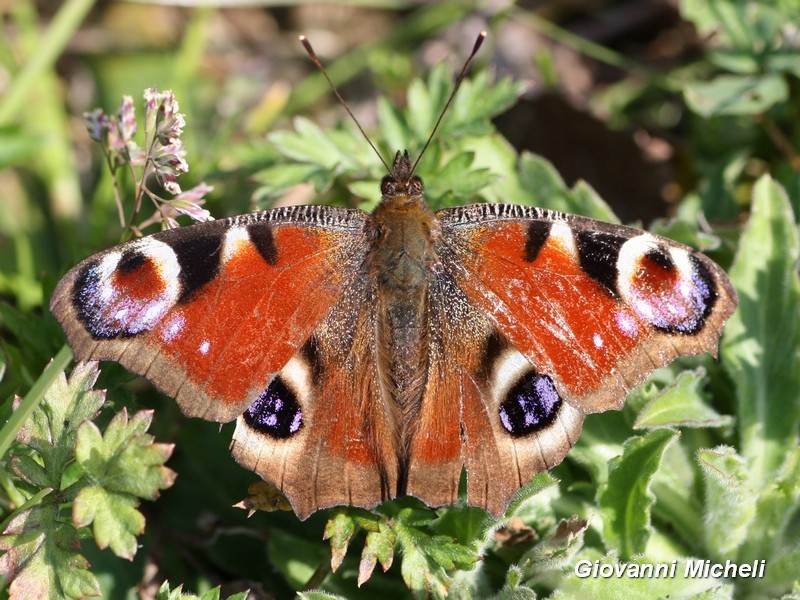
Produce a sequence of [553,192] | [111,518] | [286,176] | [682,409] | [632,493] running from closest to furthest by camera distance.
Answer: [111,518] < [632,493] < [682,409] < [286,176] < [553,192]

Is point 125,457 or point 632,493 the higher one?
point 125,457

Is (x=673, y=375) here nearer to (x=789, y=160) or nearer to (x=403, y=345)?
(x=403, y=345)

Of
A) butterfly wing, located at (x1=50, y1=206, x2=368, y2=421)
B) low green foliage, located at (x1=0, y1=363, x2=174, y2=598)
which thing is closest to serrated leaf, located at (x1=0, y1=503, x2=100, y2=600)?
low green foliage, located at (x1=0, y1=363, x2=174, y2=598)

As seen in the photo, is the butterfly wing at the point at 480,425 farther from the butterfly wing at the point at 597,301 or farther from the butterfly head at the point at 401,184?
the butterfly head at the point at 401,184

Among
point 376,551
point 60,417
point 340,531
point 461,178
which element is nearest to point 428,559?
point 376,551

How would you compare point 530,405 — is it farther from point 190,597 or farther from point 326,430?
point 190,597

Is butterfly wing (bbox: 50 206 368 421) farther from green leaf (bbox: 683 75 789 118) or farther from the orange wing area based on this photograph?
green leaf (bbox: 683 75 789 118)

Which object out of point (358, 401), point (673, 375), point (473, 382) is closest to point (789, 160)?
point (673, 375)
